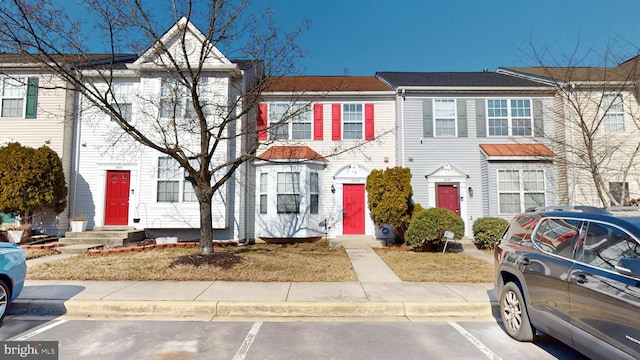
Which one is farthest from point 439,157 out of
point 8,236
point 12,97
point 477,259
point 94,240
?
point 12,97

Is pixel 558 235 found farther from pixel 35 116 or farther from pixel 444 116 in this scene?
pixel 35 116

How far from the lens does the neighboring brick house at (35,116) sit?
40.4ft

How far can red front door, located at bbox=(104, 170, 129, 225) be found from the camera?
1266 cm

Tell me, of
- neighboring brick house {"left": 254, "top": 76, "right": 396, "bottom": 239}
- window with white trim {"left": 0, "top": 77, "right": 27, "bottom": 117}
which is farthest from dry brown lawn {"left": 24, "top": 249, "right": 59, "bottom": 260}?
neighboring brick house {"left": 254, "top": 76, "right": 396, "bottom": 239}

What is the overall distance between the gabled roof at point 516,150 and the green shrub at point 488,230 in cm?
272

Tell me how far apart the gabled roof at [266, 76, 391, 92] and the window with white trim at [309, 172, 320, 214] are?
3.65 m

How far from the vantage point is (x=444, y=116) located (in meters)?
14.1

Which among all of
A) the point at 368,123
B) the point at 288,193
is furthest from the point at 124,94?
the point at 368,123

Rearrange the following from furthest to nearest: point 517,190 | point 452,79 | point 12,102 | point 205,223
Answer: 1. point 452,79
2. point 517,190
3. point 12,102
4. point 205,223

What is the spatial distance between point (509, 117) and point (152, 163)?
48.1 feet

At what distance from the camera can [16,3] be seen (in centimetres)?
→ 668

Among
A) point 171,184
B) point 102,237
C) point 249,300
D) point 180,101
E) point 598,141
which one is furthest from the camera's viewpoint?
point 598,141

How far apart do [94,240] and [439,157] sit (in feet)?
44.2

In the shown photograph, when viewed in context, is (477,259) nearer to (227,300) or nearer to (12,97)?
(227,300)
